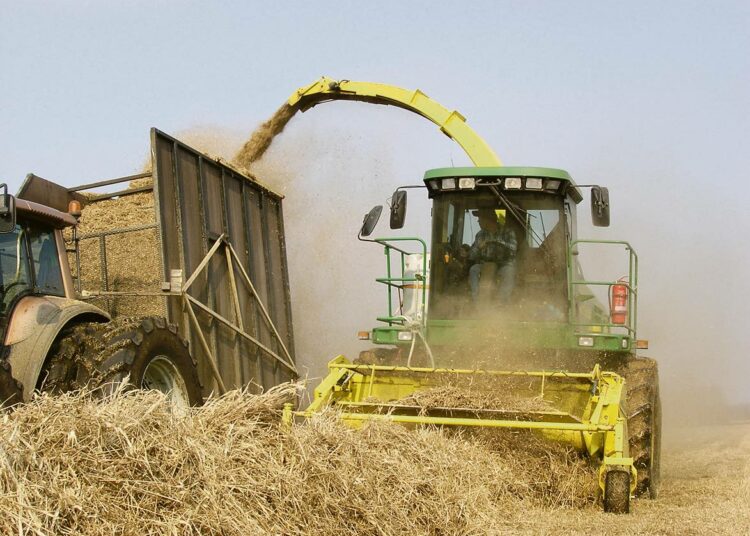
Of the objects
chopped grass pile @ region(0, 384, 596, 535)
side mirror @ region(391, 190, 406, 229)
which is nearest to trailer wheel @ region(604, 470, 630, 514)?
chopped grass pile @ region(0, 384, 596, 535)

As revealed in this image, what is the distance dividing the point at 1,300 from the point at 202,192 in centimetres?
320

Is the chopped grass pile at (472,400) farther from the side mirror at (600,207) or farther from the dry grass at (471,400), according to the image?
the side mirror at (600,207)

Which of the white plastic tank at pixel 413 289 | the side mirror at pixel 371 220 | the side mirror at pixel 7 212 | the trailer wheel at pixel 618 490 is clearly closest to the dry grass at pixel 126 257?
the side mirror at pixel 371 220

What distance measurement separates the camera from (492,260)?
26.1ft

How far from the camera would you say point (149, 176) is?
324 inches

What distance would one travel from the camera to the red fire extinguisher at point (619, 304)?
7879mm

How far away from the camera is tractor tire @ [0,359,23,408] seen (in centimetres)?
493

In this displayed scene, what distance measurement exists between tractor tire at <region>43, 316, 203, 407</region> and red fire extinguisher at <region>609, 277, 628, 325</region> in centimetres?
352

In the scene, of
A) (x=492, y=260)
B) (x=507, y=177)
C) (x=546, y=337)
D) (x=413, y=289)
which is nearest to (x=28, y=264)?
(x=492, y=260)

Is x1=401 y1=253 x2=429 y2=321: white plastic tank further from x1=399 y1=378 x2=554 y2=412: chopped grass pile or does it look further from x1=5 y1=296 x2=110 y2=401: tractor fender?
x1=5 y1=296 x2=110 y2=401: tractor fender

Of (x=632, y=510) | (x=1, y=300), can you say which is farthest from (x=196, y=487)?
(x=632, y=510)

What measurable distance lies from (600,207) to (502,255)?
89 centimetres

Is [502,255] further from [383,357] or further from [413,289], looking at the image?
[413,289]

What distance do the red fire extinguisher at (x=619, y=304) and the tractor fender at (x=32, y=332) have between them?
425cm
